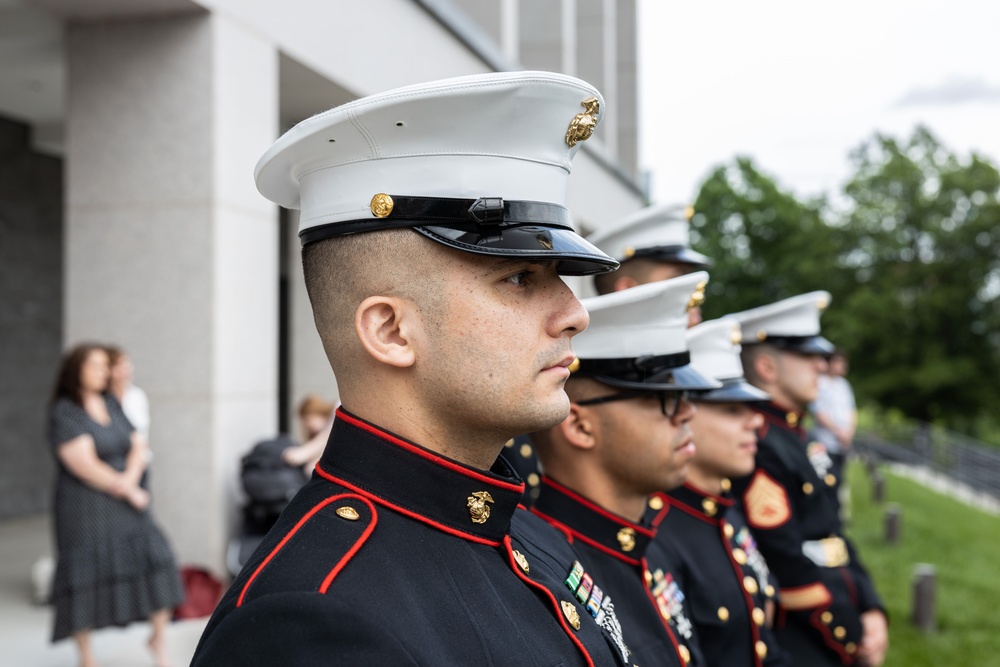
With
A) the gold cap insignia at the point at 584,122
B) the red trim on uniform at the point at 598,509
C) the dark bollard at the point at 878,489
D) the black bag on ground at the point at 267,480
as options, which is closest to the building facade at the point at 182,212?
the black bag on ground at the point at 267,480

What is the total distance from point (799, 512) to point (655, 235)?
1398 millimetres

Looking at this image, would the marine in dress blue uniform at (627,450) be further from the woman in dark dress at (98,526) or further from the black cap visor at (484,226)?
the woman in dark dress at (98,526)

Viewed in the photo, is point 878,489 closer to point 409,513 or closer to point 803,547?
point 803,547

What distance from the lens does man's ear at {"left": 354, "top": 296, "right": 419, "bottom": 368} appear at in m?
1.44

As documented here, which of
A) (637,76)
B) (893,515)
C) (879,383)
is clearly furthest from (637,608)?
(879,383)

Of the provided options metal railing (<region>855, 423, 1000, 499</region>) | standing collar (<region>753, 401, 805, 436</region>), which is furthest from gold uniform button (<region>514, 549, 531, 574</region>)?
metal railing (<region>855, 423, 1000, 499</region>)

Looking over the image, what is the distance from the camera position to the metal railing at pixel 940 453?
66.7ft

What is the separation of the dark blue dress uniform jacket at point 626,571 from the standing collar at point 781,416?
6.82ft

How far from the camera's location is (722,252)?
36.7 m

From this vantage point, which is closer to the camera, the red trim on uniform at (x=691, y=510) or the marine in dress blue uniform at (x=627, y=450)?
the marine in dress blue uniform at (x=627, y=450)

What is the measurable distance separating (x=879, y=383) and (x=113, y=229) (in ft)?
108

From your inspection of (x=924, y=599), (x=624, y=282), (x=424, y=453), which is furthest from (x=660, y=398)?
(x=924, y=599)

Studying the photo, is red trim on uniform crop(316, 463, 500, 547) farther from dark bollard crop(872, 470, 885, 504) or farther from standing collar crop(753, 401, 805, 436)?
dark bollard crop(872, 470, 885, 504)

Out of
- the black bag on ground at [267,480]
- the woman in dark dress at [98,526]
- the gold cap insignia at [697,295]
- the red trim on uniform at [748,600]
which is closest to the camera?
the gold cap insignia at [697,295]
